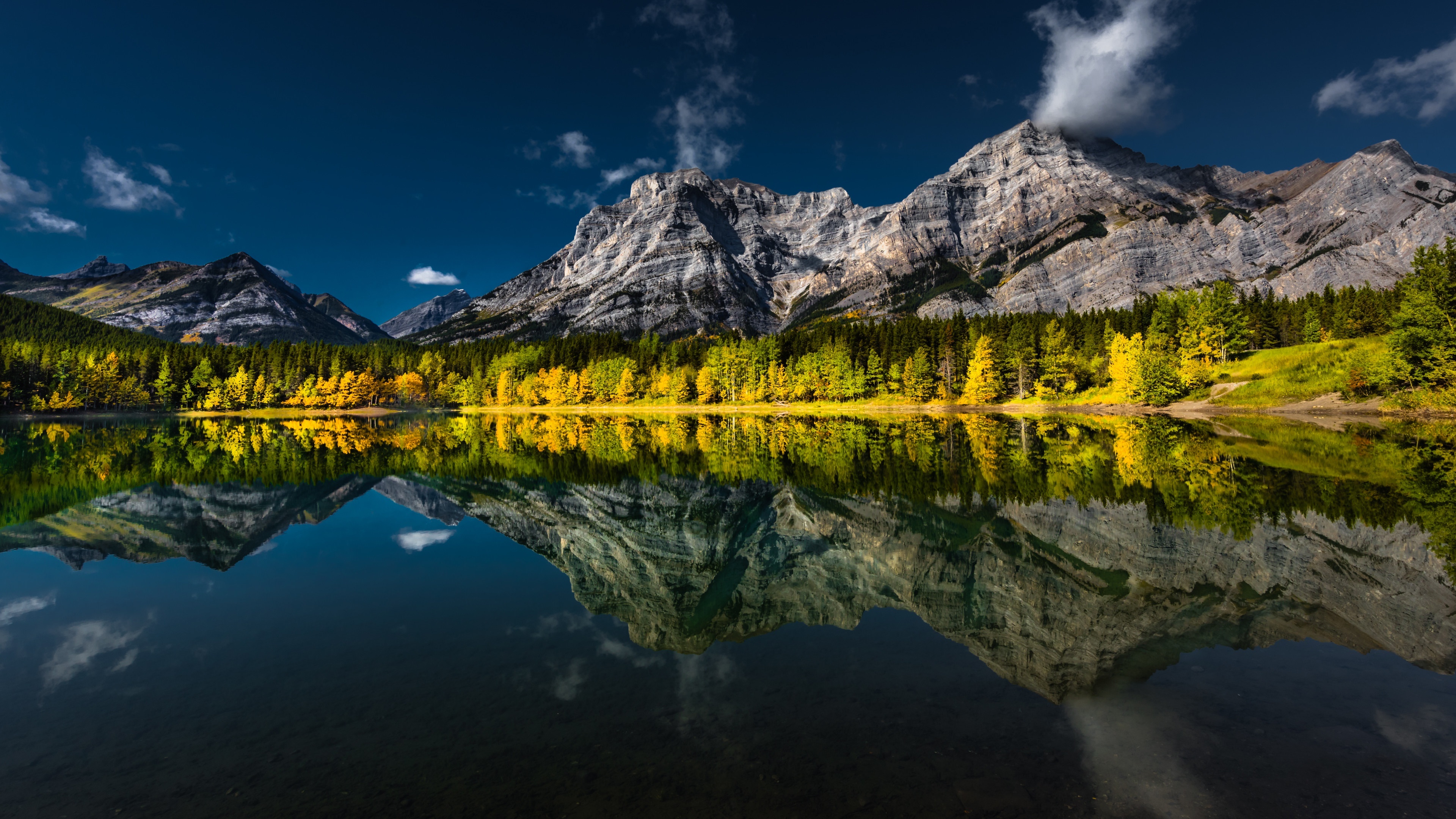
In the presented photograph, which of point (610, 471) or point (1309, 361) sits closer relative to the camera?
point (610, 471)

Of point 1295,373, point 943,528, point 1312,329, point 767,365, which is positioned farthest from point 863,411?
point 943,528

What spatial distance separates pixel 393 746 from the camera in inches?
276

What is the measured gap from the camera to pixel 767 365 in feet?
434

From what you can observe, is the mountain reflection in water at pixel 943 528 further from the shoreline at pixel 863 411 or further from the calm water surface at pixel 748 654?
the shoreline at pixel 863 411

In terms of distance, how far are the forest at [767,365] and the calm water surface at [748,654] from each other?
8148cm

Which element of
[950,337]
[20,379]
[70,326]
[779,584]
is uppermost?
[70,326]

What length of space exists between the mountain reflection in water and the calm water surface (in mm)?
143

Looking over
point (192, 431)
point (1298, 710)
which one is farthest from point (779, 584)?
point (192, 431)

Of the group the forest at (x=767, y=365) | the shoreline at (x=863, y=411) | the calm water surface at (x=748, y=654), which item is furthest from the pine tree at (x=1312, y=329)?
the calm water surface at (x=748, y=654)

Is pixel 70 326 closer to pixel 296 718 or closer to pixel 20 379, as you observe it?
pixel 20 379

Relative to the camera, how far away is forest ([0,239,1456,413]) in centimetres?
9369

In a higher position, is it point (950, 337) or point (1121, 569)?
point (950, 337)

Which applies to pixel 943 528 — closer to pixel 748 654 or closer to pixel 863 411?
pixel 748 654

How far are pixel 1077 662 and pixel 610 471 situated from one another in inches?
1057
